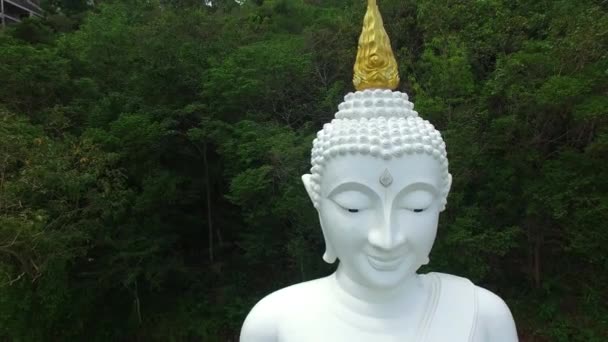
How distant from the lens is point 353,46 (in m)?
11.2

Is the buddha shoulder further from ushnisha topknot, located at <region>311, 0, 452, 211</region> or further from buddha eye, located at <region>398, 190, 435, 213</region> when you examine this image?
buddha eye, located at <region>398, 190, 435, 213</region>

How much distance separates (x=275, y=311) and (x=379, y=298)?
2.02 feet

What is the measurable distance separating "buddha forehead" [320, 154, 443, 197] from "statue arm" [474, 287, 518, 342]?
764 millimetres

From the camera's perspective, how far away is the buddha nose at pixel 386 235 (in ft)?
8.34

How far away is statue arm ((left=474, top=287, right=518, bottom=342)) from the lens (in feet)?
9.52

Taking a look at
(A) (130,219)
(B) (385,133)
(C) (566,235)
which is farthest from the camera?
(A) (130,219)

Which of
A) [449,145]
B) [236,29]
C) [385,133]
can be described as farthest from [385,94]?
[236,29]

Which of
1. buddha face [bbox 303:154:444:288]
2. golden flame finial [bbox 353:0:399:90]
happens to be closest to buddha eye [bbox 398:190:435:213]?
buddha face [bbox 303:154:444:288]

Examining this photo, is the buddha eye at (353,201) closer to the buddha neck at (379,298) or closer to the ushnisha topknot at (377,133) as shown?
the ushnisha topknot at (377,133)

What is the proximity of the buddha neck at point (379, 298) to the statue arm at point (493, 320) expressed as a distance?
32 centimetres

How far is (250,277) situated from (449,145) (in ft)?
18.7

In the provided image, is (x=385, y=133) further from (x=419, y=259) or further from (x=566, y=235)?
(x=566, y=235)

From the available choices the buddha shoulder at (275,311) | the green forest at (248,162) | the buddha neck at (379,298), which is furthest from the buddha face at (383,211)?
the green forest at (248,162)

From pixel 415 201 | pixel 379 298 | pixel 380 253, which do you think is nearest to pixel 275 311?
pixel 379 298
